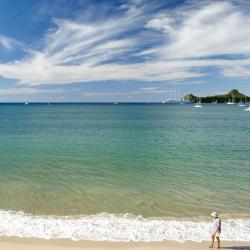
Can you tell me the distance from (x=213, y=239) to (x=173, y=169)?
16.3m

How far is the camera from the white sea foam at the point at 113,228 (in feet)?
54.8

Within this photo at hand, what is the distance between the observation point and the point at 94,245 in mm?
15539

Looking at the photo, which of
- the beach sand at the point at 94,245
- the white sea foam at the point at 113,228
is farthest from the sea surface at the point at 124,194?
the beach sand at the point at 94,245

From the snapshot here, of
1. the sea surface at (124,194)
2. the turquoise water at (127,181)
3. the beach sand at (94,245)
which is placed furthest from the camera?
the turquoise water at (127,181)

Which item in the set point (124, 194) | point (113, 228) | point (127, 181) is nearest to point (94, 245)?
point (113, 228)

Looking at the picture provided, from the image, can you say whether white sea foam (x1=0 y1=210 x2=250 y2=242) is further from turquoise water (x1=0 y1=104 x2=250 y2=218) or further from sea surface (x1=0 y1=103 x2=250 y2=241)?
turquoise water (x1=0 y1=104 x2=250 y2=218)

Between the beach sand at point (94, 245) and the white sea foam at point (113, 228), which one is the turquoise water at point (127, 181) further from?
the beach sand at point (94, 245)

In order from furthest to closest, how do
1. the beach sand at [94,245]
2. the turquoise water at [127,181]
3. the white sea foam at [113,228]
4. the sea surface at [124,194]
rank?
the turquoise water at [127,181]
the sea surface at [124,194]
the white sea foam at [113,228]
the beach sand at [94,245]

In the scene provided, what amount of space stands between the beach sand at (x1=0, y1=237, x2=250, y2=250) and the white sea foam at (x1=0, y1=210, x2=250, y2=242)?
540mm

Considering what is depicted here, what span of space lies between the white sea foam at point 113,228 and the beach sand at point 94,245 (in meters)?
0.54

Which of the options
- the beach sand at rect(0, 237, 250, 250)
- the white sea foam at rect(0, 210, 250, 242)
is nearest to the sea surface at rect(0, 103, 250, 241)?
the white sea foam at rect(0, 210, 250, 242)

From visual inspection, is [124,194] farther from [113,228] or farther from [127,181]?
[113,228]

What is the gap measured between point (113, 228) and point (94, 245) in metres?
2.37

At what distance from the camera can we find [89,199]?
22656mm
